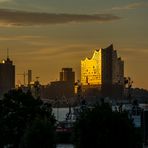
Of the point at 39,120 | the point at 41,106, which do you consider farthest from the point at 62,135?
the point at 39,120

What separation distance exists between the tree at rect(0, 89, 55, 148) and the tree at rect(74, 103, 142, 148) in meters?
13.5

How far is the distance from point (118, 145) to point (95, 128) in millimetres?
1693

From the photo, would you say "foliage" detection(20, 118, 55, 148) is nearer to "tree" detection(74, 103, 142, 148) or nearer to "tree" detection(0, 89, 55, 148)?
"tree" detection(74, 103, 142, 148)

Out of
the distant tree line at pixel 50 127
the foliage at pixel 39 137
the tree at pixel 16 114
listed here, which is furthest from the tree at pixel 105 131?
the tree at pixel 16 114

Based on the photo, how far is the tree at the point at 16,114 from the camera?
5809cm

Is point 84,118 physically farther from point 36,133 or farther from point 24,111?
point 24,111

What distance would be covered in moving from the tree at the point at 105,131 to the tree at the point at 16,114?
1354cm

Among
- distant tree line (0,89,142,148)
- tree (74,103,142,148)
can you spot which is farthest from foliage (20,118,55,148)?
tree (74,103,142,148)

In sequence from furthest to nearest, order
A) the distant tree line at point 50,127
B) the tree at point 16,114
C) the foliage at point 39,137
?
the tree at point 16,114 < the foliage at point 39,137 < the distant tree line at point 50,127

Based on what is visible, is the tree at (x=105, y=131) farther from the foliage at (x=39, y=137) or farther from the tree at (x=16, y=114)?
the tree at (x=16, y=114)

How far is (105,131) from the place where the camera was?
1672 inches

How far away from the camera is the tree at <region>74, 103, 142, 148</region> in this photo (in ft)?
139

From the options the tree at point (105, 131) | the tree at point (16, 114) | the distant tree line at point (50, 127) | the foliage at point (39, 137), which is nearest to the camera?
the tree at point (105, 131)

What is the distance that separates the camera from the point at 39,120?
50.8 meters
